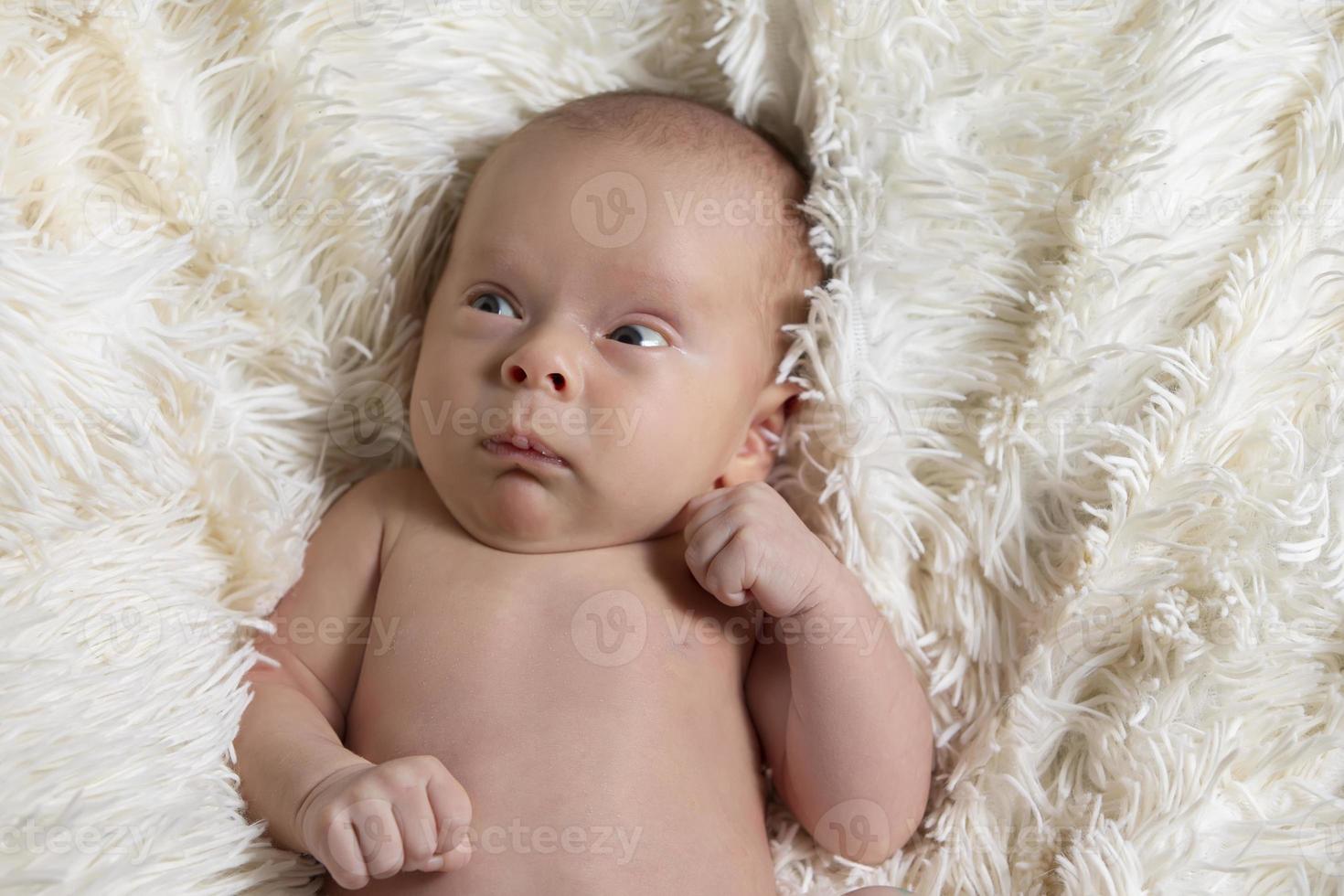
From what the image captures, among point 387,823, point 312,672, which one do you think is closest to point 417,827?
point 387,823

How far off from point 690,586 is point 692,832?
30 cm

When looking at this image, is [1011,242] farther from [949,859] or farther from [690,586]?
[949,859]

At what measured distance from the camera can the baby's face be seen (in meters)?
1.38

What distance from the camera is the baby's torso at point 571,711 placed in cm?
126

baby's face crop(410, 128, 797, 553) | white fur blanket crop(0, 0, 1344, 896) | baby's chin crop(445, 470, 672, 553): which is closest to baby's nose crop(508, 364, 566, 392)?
baby's face crop(410, 128, 797, 553)

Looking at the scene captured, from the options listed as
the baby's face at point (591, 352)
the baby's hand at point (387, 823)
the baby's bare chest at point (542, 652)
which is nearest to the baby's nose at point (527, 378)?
the baby's face at point (591, 352)

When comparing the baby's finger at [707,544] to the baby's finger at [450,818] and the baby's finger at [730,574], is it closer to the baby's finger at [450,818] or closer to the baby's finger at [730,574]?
the baby's finger at [730,574]

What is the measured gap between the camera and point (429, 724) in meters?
1.34

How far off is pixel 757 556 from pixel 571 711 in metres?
0.28

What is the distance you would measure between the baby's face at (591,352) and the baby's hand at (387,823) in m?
0.32

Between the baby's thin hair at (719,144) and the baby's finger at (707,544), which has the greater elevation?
the baby's thin hair at (719,144)

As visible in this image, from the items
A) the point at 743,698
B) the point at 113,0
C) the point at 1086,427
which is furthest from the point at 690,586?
the point at 113,0

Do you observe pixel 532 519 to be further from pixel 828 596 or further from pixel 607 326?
pixel 828 596

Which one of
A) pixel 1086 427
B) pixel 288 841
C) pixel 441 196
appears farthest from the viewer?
pixel 441 196
